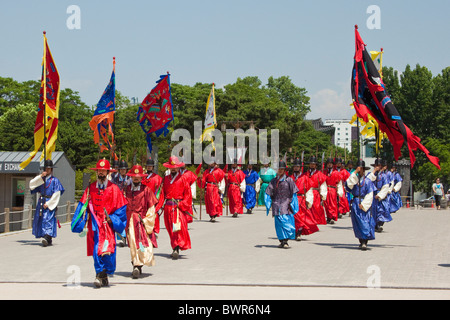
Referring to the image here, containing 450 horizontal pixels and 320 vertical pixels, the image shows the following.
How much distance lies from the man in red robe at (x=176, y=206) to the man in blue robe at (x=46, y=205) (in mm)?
3991

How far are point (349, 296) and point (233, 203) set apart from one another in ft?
55.9

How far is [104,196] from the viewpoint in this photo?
9.67 metres

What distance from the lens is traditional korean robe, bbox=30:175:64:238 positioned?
611 inches

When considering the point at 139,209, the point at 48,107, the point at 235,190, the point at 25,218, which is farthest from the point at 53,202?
the point at 235,190

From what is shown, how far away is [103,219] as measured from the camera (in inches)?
380

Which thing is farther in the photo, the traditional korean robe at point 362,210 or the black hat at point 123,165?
the black hat at point 123,165

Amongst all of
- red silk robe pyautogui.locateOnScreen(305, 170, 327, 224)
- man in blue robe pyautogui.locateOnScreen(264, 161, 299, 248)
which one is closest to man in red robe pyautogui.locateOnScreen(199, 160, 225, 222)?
red silk robe pyautogui.locateOnScreen(305, 170, 327, 224)

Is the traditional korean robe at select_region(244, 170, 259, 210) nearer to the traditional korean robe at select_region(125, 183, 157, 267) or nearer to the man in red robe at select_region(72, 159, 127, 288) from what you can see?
the traditional korean robe at select_region(125, 183, 157, 267)

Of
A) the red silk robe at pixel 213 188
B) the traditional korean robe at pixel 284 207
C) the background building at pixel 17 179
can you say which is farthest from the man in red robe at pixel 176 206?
the background building at pixel 17 179

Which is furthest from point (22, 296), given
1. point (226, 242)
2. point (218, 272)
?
point (226, 242)

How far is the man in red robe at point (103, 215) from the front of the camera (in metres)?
9.52

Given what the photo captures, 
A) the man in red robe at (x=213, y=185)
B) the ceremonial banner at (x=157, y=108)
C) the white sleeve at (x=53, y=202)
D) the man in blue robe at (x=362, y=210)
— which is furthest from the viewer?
the man in red robe at (x=213, y=185)

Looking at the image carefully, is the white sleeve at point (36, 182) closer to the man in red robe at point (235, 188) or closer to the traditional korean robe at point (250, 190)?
the man in red robe at point (235, 188)

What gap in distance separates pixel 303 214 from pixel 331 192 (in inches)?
241
